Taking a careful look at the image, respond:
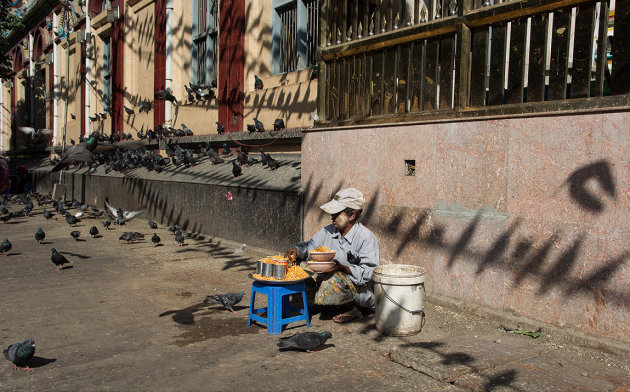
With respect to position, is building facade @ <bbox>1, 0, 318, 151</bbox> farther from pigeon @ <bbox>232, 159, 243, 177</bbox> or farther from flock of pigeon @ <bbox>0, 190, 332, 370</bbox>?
flock of pigeon @ <bbox>0, 190, 332, 370</bbox>

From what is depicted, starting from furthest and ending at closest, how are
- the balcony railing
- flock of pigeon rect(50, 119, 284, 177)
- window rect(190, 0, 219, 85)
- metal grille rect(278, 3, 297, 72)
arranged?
window rect(190, 0, 219, 85), metal grille rect(278, 3, 297, 72), flock of pigeon rect(50, 119, 284, 177), the balcony railing

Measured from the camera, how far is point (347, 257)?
5754 millimetres

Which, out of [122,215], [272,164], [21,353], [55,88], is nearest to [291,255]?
[21,353]

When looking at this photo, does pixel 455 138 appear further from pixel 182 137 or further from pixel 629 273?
pixel 182 137

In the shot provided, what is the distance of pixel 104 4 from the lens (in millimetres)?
24000

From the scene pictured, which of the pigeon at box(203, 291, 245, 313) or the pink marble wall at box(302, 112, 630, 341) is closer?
the pink marble wall at box(302, 112, 630, 341)

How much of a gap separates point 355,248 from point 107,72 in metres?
20.9

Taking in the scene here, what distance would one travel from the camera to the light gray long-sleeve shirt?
5734 millimetres

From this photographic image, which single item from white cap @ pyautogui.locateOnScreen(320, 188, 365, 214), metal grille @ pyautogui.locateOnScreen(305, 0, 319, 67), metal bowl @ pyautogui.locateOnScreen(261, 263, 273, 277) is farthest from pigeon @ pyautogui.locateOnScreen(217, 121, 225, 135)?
metal bowl @ pyautogui.locateOnScreen(261, 263, 273, 277)

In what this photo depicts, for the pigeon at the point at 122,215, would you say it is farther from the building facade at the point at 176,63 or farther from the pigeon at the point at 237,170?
the pigeon at the point at 237,170

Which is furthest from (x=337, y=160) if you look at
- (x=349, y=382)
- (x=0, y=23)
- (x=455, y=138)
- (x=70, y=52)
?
(x=0, y=23)

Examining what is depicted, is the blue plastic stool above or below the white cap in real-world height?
below

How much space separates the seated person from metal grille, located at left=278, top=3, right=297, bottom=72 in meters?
6.75

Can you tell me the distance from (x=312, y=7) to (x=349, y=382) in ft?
30.8
